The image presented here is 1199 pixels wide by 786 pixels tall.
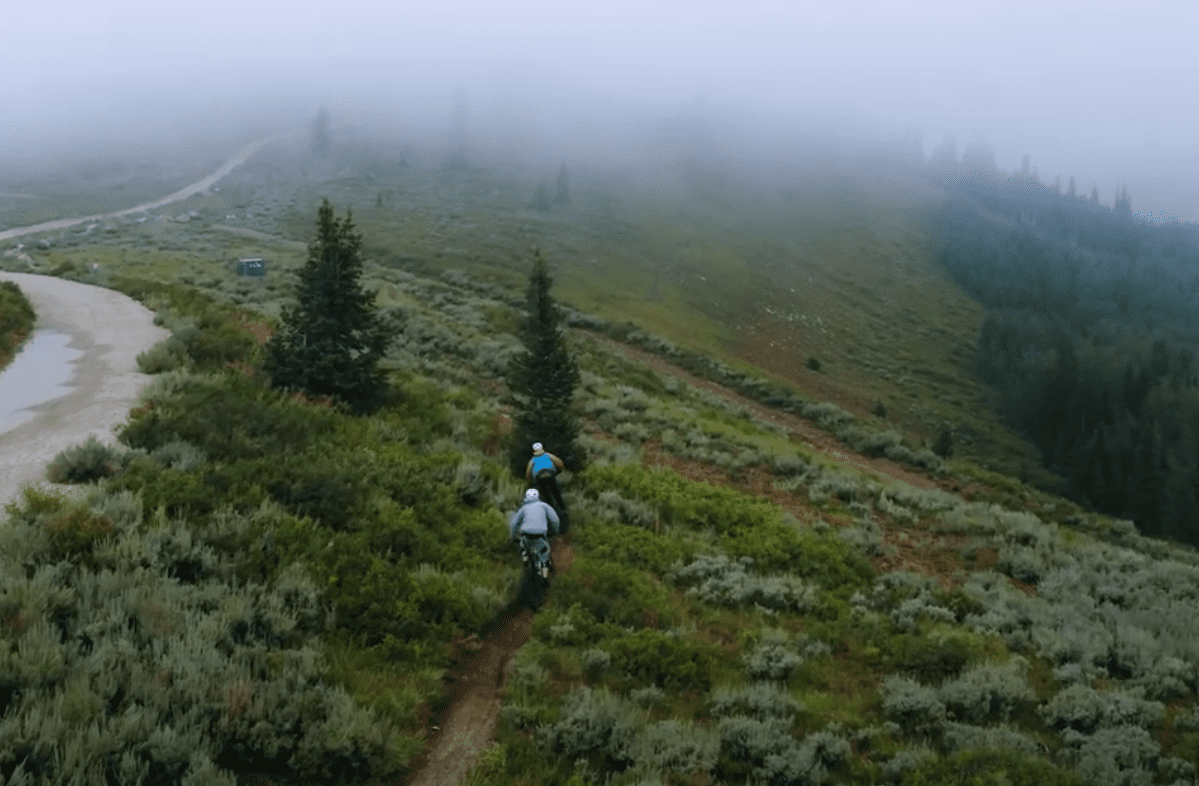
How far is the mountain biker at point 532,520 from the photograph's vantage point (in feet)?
33.3

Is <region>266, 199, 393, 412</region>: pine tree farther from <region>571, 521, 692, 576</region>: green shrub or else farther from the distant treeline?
the distant treeline

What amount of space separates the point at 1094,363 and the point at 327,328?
11676 cm

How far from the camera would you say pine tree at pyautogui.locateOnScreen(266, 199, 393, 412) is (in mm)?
15165

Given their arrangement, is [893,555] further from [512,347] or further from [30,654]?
[512,347]

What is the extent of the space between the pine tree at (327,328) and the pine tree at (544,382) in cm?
354

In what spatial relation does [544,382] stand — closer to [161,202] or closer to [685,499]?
[685,499]

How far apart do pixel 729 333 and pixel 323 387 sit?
6285cm

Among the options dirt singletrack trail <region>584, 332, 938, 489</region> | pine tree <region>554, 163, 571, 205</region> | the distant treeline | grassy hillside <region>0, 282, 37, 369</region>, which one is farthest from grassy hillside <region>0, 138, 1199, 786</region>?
pine tree <region>554, 163, 571, 205</region>

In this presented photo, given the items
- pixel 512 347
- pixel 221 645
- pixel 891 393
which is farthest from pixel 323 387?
pixel 891 393

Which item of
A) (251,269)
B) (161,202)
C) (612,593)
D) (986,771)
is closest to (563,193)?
(161,202)

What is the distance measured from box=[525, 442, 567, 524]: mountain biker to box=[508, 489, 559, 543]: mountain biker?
1.32 meters

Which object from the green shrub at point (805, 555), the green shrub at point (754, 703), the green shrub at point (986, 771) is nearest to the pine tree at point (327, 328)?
the green shrub at point (805, 555)

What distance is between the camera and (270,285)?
113 feet

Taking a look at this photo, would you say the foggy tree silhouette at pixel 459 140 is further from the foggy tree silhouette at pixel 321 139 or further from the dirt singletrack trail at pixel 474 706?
the dirt singletrack trail at pixel 474 706
